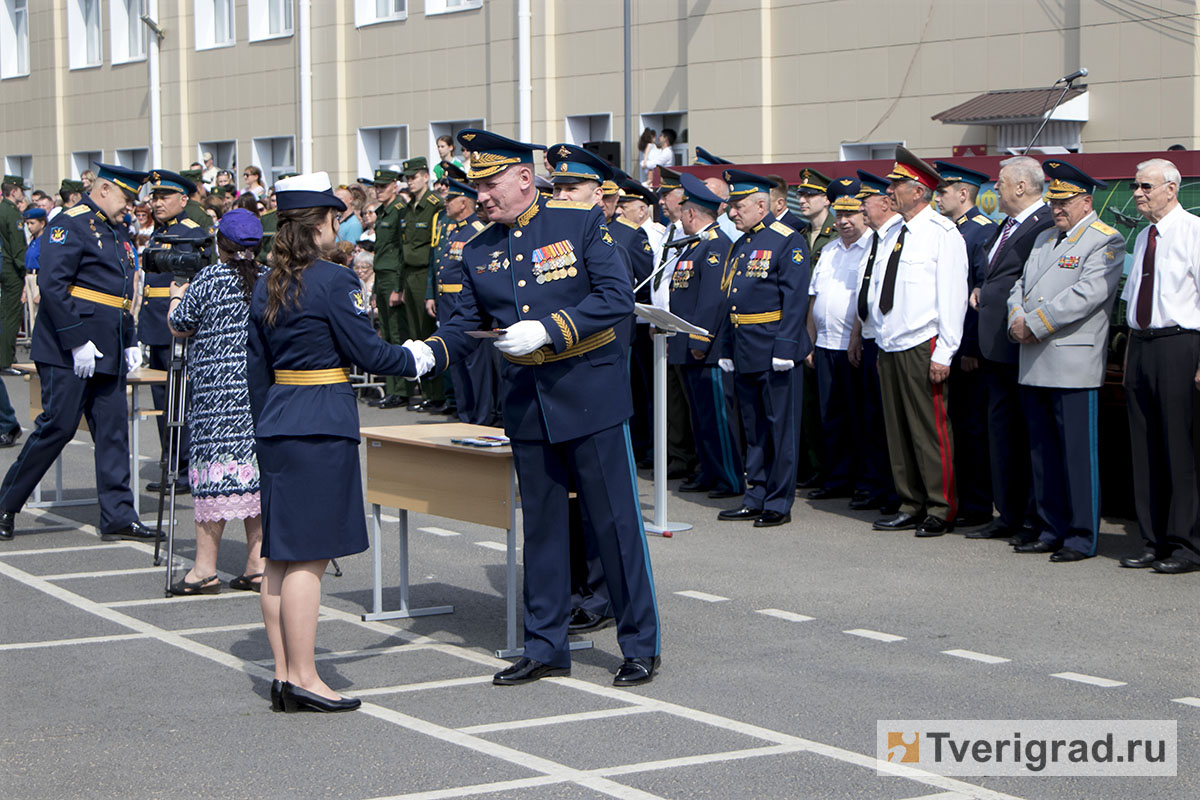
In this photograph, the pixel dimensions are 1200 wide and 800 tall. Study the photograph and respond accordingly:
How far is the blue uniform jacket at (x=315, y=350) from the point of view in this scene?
5824 millimetres

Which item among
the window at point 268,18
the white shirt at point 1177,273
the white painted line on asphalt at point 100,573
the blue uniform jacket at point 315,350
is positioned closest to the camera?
the blue uniform jacket at point 315,350

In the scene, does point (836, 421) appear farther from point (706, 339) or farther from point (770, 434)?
point (706, 339)

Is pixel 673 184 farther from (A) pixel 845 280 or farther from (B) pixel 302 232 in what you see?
(B) pixel 302 232

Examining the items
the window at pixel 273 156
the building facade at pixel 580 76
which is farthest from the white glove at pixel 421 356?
the window at pixel 273 156

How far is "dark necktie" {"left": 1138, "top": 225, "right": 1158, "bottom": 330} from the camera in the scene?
835cm

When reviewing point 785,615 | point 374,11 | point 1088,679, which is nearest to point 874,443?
point 785,615

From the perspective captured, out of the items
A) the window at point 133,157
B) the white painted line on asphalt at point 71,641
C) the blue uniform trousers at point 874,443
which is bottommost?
the white painted line on asphalt at point 71,641

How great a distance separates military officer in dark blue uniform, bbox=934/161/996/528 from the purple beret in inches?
170

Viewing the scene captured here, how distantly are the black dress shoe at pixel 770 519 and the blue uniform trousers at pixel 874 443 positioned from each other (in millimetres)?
749

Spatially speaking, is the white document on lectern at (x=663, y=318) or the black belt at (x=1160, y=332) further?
the white document on lectern at (x=663, y=318)

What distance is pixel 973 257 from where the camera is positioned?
9867 mm

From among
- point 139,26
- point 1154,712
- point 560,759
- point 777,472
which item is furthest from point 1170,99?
point 139,26

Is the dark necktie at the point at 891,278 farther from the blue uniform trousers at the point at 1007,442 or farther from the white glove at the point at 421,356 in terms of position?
the white glove at the point at 421,356
